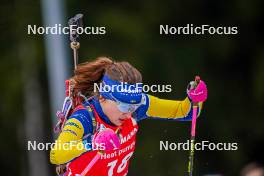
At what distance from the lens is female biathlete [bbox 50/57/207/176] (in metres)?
4.71

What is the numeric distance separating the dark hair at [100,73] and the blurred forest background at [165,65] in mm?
5396

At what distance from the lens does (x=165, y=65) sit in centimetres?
1083

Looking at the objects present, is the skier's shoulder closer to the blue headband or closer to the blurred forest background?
the blue headband

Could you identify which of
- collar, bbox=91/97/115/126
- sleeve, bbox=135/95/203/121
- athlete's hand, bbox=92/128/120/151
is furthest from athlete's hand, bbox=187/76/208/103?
athlete's hand, bbox=92/128/120/151

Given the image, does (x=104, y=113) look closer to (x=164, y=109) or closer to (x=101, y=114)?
(x=101, y=114)

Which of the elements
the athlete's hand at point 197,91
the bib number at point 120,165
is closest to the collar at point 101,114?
the bib number at point 120,165

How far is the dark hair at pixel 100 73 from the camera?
486 cm

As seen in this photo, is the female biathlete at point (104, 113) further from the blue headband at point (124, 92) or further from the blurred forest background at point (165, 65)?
the blurred forest background at point (165, 65)

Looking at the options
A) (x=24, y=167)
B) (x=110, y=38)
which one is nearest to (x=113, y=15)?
(x=110, y=38)

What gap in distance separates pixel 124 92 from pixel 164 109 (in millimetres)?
486

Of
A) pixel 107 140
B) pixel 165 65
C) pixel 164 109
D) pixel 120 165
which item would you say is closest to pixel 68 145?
pixel 107 140
